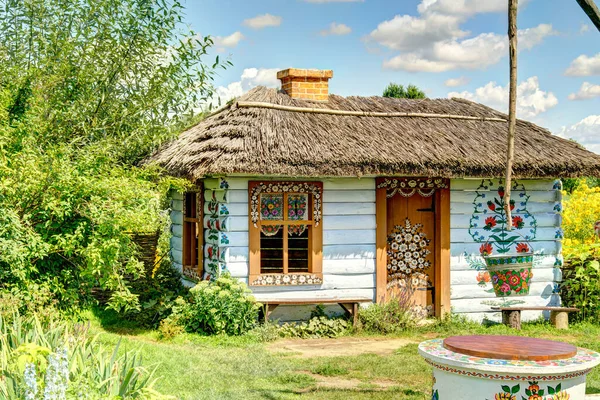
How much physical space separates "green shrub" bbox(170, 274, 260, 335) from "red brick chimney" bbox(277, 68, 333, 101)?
371cm

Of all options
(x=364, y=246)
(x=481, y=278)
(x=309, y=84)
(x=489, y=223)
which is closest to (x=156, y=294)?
(x=364, y=246)

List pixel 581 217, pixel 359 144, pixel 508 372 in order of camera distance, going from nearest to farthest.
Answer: pixel 508 372 < pixel 359 144 < pixel 581 217

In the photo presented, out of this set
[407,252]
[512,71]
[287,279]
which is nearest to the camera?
[512,71]

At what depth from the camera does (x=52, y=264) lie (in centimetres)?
692

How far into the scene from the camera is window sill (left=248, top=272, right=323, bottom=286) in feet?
32.9

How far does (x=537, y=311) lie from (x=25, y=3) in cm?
877

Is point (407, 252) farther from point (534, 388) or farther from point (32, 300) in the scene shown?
point (534, 388)

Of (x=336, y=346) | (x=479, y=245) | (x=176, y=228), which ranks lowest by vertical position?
(x=336, y=346)

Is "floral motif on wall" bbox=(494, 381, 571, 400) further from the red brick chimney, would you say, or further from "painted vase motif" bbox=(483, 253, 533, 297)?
the red brick chimney

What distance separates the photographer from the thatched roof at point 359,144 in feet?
31.6

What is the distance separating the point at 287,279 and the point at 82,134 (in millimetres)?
3543

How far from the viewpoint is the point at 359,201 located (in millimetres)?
10555

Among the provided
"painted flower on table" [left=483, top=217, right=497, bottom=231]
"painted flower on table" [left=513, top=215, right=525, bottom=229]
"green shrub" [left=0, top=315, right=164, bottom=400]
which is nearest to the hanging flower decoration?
"painted flower on table" [left=513, top=215, right=525, bottom=229]

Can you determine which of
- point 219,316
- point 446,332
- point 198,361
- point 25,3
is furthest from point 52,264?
point 446,332
